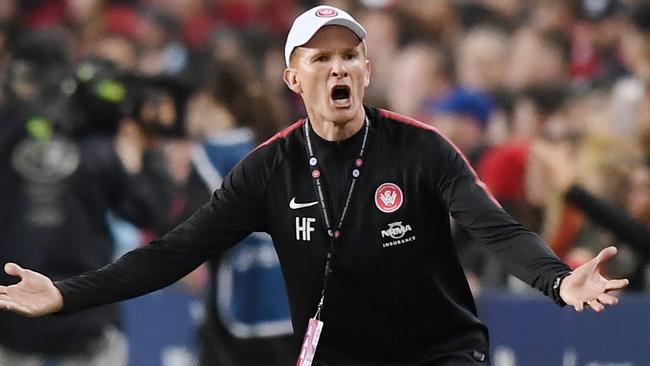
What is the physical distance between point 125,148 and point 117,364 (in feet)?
5.17

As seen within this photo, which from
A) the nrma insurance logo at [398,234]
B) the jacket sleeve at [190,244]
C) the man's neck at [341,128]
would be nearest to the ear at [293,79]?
the man's neck at [341,128]

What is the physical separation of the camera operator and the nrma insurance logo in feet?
12.3

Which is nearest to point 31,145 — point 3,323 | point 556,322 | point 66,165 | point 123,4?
point 66,165

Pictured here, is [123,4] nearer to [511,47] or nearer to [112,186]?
[511,47]

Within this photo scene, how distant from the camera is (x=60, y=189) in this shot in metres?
10.1

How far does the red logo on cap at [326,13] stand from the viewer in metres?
6.91

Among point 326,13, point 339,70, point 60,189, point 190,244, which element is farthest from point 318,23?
point 60,189

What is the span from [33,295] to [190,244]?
67 centimetres

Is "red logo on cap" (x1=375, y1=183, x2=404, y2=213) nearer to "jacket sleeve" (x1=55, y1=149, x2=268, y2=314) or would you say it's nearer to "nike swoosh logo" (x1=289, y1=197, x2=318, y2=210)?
"nike swoosh logo" (x1=289, y1=197, x2=318, y2=210)

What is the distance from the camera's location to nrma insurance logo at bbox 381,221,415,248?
673 centimetres

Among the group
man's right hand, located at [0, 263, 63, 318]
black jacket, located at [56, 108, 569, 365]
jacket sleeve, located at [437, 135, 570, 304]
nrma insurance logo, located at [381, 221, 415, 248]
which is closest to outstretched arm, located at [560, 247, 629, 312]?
jacket sleeve, located at [437, 135, 570, 304]

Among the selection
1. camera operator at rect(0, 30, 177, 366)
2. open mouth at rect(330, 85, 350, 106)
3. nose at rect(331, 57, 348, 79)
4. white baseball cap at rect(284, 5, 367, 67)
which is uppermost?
white baseball cap at rect(284, 5, 367, 67)

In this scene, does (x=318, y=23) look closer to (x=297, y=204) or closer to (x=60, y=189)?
(x=297, y=204)

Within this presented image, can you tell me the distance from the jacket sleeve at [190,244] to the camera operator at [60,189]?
3094mm
